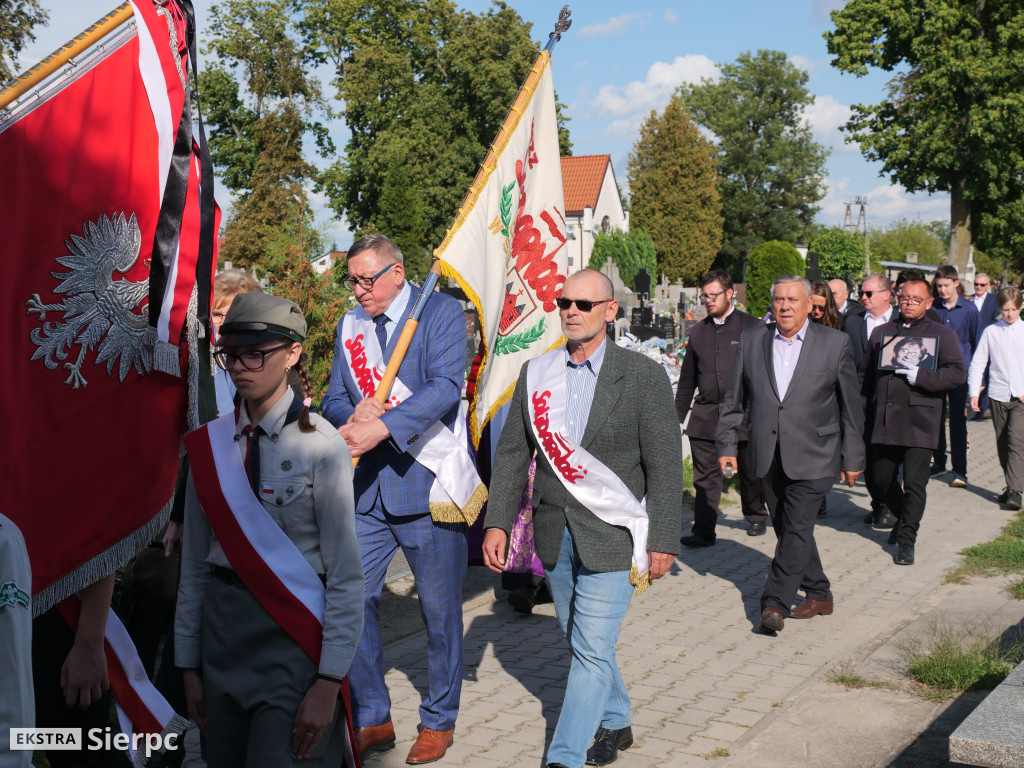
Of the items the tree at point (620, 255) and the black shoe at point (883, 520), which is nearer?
the black shoe at point (883, 520)

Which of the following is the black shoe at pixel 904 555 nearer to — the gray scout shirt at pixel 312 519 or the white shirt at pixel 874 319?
the white shirt at pixel 874 319

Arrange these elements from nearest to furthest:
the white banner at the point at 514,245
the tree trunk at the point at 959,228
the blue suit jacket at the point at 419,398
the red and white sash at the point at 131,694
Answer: the red and white sash at the point at 131,694, the blue suit jacket at the point at 419,398, the white banner at the point at 514,245, the tree trunk at the point at 959,228

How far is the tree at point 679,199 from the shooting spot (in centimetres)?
7331

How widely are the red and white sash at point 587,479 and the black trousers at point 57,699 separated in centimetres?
194

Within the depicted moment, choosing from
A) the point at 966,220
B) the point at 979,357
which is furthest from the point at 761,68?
the point at 979,357

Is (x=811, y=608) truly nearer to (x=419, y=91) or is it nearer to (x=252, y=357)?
(x=252, y=357)

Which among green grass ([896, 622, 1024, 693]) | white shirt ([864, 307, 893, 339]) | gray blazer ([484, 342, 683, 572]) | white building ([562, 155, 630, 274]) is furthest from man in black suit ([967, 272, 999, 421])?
white building ([562, 155, 630, 274])

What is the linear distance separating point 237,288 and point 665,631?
3.43 metres

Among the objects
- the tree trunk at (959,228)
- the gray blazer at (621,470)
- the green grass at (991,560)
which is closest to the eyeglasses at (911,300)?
the green grass at (991,560)

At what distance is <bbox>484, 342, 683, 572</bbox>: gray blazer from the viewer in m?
4.45

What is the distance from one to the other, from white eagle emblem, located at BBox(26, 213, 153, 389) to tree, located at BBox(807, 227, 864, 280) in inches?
2575

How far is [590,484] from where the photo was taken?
4.49 metres

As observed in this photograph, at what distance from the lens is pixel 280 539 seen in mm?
3012

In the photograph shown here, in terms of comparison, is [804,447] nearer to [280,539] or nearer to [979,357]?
[280,539]
